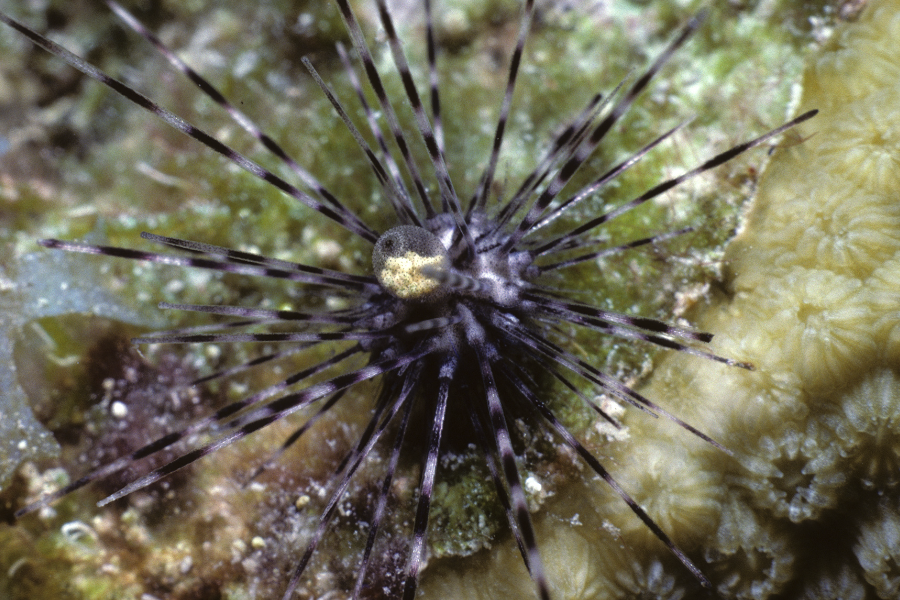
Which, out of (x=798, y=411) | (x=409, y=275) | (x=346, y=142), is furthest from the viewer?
(x=346, y=142)

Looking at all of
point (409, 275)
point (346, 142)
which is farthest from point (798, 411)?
point (346, 142)

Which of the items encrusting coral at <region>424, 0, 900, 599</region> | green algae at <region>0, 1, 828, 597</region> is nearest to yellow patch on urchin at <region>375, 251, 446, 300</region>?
green algae at <region>0, 1, 828, 597</region>

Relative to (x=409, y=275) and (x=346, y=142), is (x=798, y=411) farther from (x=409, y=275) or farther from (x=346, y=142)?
(x=346, y=142)

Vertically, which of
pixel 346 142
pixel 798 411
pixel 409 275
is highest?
pixel 346 142

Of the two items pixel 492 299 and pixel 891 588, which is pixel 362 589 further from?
pixel 891 588

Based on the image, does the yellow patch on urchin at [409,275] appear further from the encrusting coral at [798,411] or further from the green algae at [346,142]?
the encrusting coral at [798,411]

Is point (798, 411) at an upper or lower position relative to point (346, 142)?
lower

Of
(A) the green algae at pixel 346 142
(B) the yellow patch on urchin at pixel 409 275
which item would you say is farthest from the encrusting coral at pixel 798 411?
(B) the yellow patch on urchin at pixel 409 275

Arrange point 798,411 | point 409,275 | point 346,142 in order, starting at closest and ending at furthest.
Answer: point 409,275, point 798,411, point 346,142

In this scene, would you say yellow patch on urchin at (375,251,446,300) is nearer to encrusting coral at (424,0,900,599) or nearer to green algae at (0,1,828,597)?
green algae at (0,1,828,597)
